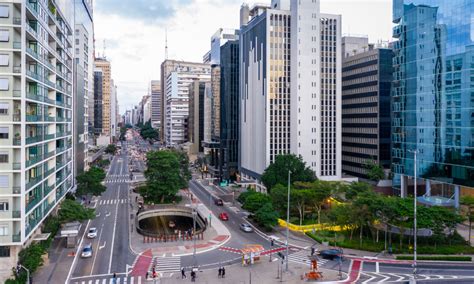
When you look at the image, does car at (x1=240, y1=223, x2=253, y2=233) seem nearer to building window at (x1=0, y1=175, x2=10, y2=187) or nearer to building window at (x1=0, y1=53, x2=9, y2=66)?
building window at (x1=0, y1=175, x2=10, y2=187)

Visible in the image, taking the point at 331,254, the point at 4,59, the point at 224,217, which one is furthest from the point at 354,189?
the point at 4,59

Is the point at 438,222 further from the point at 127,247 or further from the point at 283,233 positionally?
the point at 127,247

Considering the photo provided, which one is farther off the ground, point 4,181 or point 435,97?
point 435,97

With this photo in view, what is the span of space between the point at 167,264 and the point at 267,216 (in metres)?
19.5

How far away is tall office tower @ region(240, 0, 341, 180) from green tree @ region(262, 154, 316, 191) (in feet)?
39.1

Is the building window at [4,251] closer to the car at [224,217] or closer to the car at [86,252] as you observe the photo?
the car at [86,252]

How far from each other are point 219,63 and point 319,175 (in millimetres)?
54847

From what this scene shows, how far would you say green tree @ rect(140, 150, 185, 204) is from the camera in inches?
3428

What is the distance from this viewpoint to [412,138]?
8456 centimetres

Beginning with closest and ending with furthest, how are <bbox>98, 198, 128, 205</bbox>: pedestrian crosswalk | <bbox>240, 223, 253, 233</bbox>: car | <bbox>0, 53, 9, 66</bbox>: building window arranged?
<bbox>0, 53, 9, 66</bbox>: building window < <bbox>240, 223, 253, 233</bbox>: car < <bbox>98, 198, 128, 205</bbox>: pedestrian crosswalk

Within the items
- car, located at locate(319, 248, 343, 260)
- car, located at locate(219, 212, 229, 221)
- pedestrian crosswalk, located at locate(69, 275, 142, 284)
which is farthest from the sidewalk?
car, located at locate(219, 212, 229, 221)

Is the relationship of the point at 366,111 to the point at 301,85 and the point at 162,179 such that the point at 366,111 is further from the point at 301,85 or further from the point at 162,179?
the point at 162,179

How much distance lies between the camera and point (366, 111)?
365 feet

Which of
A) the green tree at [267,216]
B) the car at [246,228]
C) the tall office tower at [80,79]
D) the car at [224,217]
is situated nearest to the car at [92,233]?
the car at [224,217]
